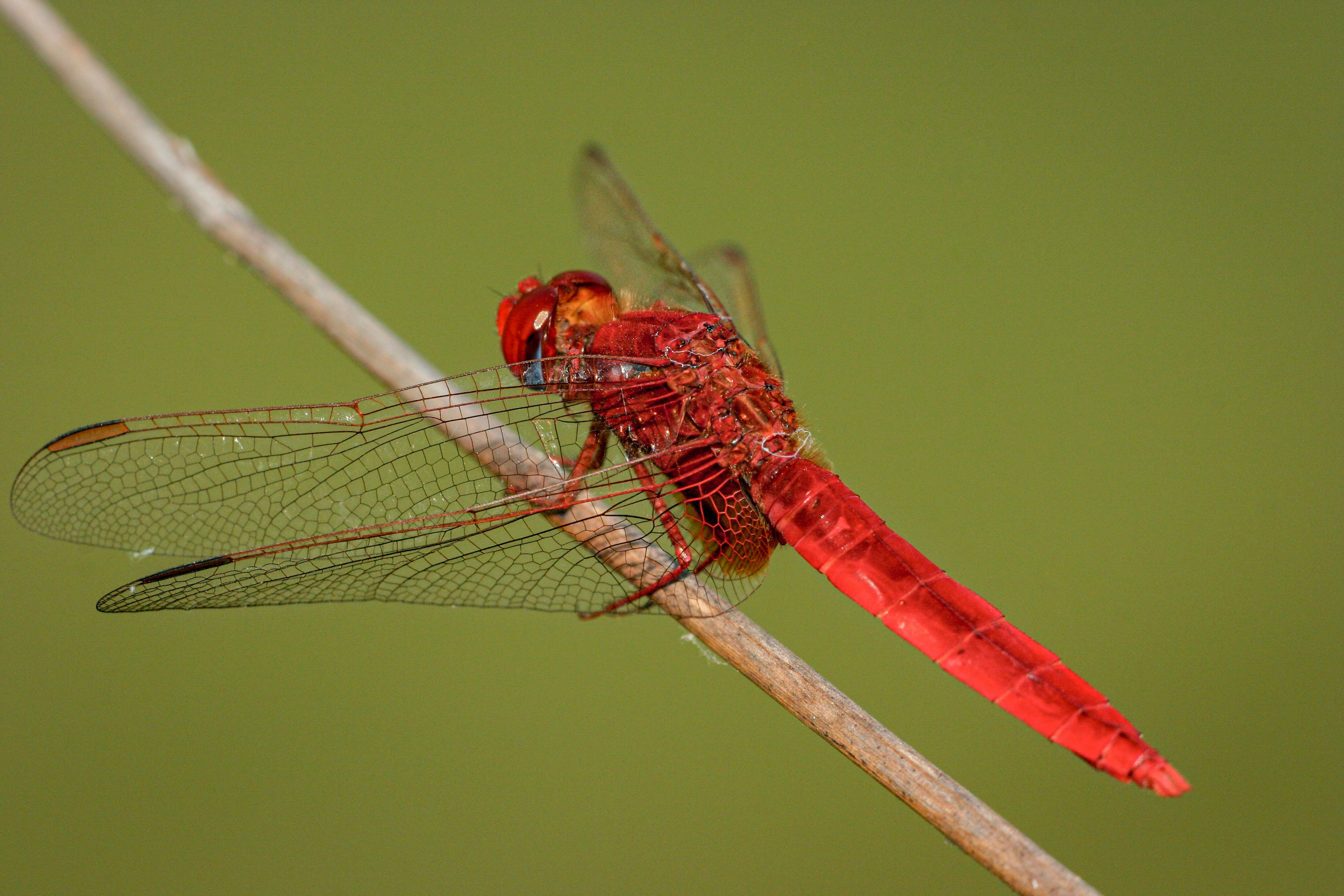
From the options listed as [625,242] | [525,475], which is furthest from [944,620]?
[625,242]

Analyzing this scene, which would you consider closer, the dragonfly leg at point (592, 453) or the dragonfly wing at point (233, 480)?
the dragonfly wing at point (233, 480)

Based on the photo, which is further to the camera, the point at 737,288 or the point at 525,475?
the point at 737,288

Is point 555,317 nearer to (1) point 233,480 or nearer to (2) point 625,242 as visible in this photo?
(2) point 625,242

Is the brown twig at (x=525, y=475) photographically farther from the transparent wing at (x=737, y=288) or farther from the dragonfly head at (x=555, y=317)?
the transparent wing at (x=737, y=288)

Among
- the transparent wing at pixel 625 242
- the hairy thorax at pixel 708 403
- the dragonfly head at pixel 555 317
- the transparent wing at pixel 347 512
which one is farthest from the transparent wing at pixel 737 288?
the transparent wing at pixel 347 512

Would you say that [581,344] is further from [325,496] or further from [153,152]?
[153,152]

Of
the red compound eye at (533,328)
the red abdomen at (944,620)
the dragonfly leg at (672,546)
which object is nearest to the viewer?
the red abdomen at (944,620)

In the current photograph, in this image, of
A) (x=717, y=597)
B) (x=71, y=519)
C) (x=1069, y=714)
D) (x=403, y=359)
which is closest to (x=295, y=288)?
(x=403, y=359)

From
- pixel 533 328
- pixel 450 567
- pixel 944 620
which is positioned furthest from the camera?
→ pixel 533 328
